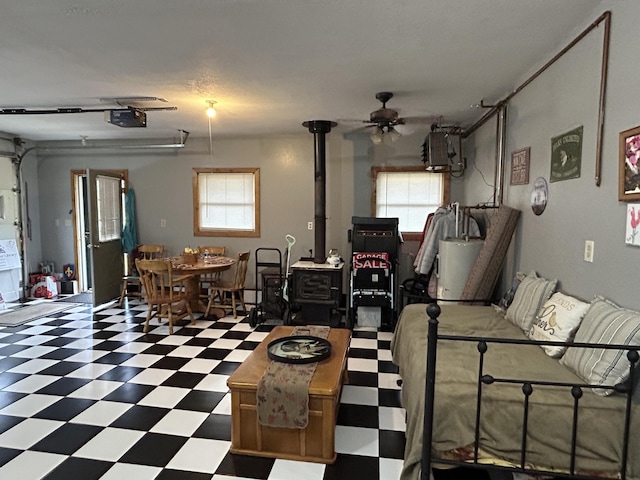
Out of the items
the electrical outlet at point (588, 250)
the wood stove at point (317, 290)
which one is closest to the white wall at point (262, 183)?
the wood stove at point (317, 290)

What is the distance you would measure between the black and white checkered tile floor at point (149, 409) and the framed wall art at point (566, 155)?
1.94 m

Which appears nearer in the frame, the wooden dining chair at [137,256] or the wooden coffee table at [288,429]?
the wooden coffee table at [288,429]

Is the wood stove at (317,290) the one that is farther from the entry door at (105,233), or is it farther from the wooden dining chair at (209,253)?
the entry door at (105,233)

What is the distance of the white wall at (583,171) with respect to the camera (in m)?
1.92

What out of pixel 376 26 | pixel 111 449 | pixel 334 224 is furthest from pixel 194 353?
pixel 376 26

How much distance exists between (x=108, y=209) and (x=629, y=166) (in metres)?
6.18

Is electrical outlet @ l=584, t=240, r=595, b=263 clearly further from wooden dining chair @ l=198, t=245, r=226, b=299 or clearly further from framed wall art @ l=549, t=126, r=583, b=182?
wooden dining chair @ l=198, t=245, r=226, b=299

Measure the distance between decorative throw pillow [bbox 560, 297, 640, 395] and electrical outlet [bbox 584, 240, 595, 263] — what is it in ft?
0.89

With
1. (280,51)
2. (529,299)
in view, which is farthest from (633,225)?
(280,51)

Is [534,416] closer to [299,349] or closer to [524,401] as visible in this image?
[524,401]

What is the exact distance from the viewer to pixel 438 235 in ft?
14.5

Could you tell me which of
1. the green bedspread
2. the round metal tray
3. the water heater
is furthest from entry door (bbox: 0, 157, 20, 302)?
the green bedspread

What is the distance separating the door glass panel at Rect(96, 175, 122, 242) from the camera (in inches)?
226

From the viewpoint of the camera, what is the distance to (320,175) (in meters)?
5.10
